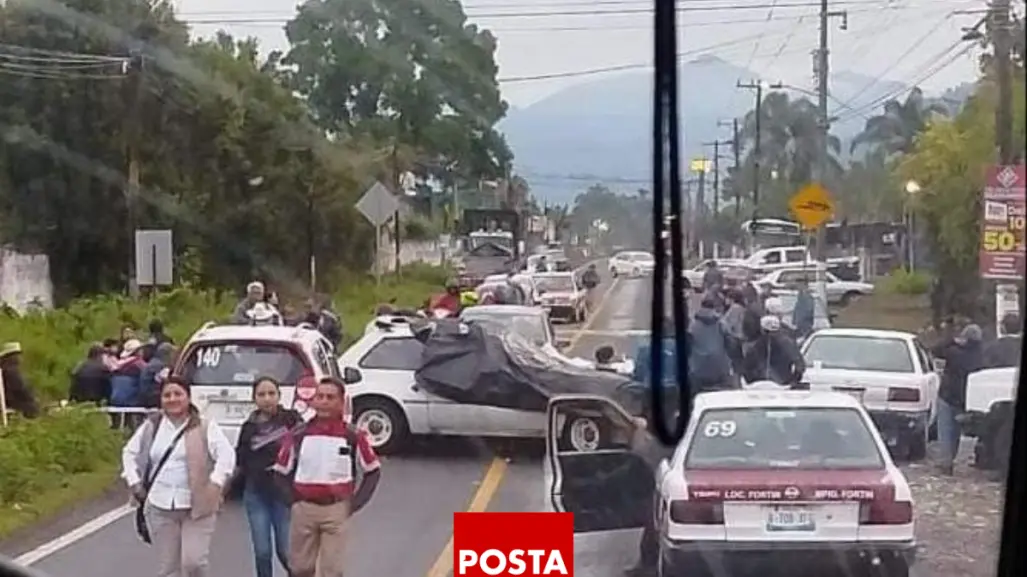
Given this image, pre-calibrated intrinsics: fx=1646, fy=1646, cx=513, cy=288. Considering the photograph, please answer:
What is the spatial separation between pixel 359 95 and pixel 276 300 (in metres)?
0.56

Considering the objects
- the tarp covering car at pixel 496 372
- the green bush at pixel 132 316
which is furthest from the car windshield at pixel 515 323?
the green bush at pixel 132 316

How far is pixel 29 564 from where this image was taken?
12.6ft

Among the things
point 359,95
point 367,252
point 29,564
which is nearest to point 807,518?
point 367,252

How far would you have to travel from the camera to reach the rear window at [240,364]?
4.00 m

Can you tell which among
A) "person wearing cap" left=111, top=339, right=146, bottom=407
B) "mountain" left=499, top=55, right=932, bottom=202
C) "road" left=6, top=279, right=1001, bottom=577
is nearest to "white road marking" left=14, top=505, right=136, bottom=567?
"road" left=6, top=279, right=1001, bottom=577

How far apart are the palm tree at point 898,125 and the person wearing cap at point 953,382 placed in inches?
19.4

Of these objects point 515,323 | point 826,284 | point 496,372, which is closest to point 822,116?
point 826,284

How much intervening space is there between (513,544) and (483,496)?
17 centimetres

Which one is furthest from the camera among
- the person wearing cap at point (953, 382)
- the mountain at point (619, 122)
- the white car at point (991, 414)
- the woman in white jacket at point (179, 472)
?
the woman in white jacket at point (179, 472)

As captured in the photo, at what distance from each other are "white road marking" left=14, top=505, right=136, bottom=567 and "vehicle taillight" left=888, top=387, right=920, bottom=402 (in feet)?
6.09

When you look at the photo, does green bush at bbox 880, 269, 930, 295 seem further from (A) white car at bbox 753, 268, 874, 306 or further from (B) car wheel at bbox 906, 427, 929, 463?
(B) car wheel at bbox 906, 427, 929, 463

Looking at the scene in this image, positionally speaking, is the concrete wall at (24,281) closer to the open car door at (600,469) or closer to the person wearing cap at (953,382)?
the open car door at (600,469)

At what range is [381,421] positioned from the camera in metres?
4.02

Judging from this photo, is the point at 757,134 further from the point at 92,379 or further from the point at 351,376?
the point at 92,379
